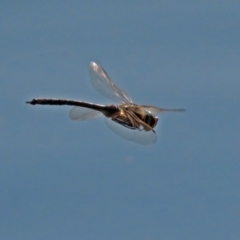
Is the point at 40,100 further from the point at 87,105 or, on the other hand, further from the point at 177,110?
the point at 177,110

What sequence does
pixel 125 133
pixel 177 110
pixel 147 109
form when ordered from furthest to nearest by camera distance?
pixel 147 109, pixel 125 133, pixel 177 110

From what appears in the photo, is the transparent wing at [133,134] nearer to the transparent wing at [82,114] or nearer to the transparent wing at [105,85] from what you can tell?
the transparent wing at [82,114]

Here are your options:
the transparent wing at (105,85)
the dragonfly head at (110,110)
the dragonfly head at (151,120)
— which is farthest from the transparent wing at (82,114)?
the dragonfly head at (151,120)

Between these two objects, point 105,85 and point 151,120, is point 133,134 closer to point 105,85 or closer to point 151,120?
point 151,120

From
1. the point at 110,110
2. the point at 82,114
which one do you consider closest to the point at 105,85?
the point at 110,110

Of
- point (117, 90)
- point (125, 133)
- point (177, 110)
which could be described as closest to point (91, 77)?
point (117, 90)

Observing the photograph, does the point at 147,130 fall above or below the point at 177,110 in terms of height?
below

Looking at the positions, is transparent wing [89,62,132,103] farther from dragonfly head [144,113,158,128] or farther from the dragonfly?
dragonfly head [144,113,158,128]
